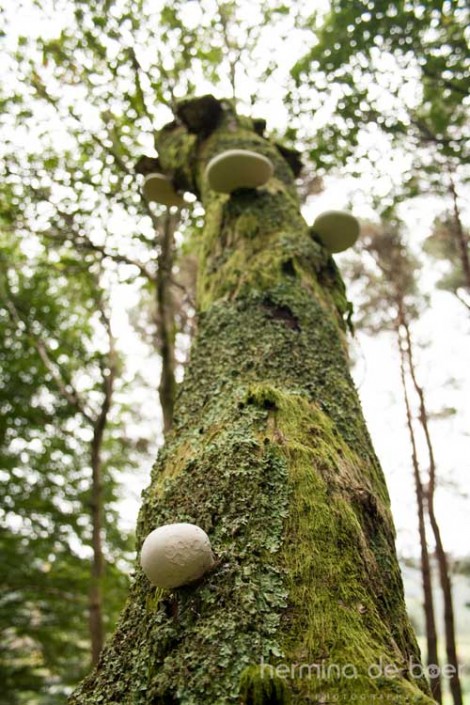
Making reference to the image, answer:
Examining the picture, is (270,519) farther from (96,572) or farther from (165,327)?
(96,572)

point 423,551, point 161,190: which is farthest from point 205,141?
point 423,551

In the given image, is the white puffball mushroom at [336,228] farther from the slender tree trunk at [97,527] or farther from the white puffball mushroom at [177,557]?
the slender tree trunk at [97,527]

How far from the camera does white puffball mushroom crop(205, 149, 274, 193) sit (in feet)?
9.82

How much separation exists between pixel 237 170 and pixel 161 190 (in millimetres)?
1470

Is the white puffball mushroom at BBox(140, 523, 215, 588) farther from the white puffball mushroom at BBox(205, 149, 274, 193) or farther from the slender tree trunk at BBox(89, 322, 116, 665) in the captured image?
the slender tree trunk at BBox(89, 322, 116, 665)

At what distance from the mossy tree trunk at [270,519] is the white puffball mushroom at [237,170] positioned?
448 mm

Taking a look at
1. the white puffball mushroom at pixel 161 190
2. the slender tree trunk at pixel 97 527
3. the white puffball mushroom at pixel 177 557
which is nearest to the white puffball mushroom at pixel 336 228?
the white puffball mushroom at pixel 161 190

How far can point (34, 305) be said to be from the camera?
8.35 metres

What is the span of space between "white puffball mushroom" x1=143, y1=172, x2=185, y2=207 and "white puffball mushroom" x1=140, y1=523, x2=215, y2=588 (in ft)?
11.0

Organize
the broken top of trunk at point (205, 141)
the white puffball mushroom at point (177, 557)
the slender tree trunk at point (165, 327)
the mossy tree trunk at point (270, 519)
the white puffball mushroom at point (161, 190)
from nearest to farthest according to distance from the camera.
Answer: the mossy tree trunk at point (270, 519), the white puffball mushroom at point (177, 557), the broken top of trunk at point (205, 141), the white puffball mushroom at point (161, 190), the slender tree trunk at point (165, 327)

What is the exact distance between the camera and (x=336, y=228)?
3.21 meters

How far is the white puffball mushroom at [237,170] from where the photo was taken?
9.82 feet

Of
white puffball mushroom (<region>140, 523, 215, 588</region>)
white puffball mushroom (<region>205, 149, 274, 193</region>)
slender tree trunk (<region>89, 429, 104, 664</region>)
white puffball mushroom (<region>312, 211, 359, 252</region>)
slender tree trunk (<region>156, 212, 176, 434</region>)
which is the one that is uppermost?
slender tree trunk (<region>156, 212, 176, 434</region>)

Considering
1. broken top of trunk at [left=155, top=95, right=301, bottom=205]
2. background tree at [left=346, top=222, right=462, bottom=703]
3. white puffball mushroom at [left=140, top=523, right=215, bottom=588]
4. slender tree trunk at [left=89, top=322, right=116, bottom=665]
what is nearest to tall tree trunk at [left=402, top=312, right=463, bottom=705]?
background tree at [left=346, top=222, right=462, bottom=703]
